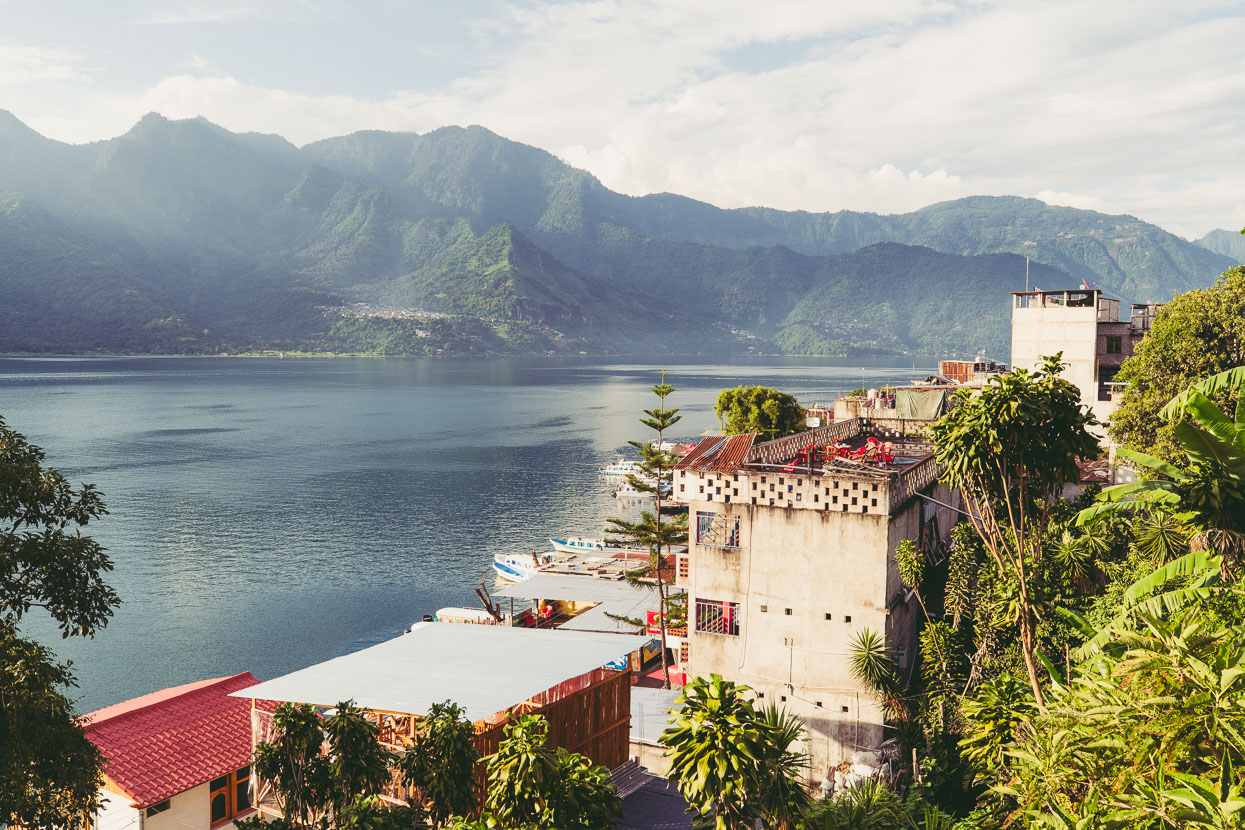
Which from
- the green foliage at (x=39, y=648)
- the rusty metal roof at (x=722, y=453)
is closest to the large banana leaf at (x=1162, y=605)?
the rusty metal roof at (x=722, y=453)

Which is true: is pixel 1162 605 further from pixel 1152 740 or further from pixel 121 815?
pixel 121 815

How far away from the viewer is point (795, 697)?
24.7 metres

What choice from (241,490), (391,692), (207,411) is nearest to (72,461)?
(241,490)

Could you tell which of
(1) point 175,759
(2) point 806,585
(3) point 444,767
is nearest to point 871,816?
(3) point 444,767

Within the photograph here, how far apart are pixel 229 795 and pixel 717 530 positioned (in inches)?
639

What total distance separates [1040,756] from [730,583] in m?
13.6

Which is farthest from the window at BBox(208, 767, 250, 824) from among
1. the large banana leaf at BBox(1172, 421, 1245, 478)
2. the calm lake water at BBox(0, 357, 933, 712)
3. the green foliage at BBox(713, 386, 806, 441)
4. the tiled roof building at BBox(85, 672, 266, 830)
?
the green foliage at BBox(713, 386, 806, 441)

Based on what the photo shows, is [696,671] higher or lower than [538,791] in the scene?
lower

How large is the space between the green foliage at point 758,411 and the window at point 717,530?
45.8 meters

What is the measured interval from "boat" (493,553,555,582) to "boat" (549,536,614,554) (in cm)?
342

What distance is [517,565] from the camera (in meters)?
66.3

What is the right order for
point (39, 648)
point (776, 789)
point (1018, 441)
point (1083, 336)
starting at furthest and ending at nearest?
1. point (1083, 336)
2. point (1018, 441)
3. point (39, 648)
4. point (776, 789)

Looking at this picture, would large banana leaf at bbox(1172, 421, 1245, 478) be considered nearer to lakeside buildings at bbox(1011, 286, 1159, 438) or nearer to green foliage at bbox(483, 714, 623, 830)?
green foliage at bbox(483, 714, 623, 830)

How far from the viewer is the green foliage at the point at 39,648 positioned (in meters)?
13.4
